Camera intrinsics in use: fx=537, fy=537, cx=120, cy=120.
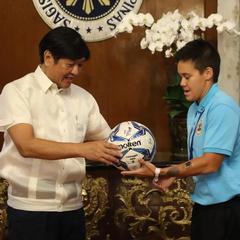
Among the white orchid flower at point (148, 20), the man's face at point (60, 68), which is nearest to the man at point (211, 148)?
the man's face at point (60, 68)

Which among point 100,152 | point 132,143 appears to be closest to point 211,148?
point 132,143

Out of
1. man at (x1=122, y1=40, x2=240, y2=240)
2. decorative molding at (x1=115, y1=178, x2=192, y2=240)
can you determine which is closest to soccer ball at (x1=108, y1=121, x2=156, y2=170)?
man at (x1=122, y1=40, x2=240, y2=240)

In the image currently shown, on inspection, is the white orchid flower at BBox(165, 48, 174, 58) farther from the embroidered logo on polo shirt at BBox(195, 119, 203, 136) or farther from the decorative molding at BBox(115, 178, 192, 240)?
the embroidered logo on polo shirt at BBox(195, 119, 203, 136)

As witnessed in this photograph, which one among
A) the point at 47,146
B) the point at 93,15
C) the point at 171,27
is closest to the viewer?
the point at 47,146

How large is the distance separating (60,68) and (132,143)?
1.48ft

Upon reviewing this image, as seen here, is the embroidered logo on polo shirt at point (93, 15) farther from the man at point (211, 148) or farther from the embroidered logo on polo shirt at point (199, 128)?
the embroidered logo on polo shirt at point (199, 128)

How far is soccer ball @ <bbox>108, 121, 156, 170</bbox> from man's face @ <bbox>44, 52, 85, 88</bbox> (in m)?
0.32

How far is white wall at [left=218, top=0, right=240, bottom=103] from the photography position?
3.49 m

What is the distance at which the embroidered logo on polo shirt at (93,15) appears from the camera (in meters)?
3.65

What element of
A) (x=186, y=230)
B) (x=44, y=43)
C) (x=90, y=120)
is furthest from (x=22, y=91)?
(x=186, y=230)

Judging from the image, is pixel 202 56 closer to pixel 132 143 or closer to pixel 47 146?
pixel 132 143

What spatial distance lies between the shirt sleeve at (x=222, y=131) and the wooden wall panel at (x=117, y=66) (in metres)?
1.64

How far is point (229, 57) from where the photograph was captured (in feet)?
11.5

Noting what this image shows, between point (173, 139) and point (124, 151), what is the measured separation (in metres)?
1.27
